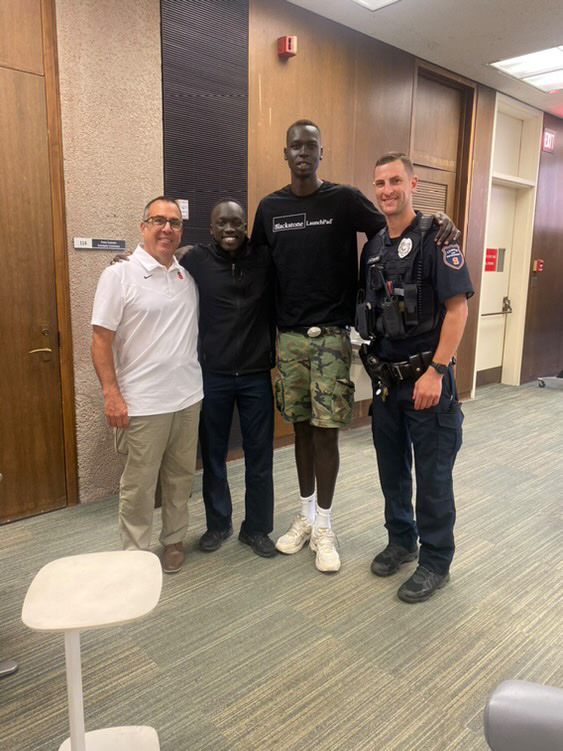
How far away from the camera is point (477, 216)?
5.58m

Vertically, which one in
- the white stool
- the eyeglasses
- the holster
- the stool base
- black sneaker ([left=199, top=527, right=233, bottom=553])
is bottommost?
black sneaker ([left=199, top=527, right=233, bottom=553])

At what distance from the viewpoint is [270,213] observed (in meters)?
2.47

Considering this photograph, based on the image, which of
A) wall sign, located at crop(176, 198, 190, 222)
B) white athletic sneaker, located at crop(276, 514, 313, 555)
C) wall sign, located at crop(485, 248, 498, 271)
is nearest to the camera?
white athletic sneaker, located at crop(276, 514, 313, 555)

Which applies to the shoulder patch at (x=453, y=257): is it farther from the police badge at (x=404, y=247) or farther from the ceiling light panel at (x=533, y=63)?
the ceiling light panel at (x=533, y=63)

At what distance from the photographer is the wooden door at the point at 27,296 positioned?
2.66 m

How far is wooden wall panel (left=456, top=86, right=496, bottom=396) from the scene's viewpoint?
542 cm

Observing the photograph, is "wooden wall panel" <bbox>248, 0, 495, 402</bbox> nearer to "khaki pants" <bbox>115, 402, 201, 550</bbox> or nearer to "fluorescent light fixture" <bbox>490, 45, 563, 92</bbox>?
"fluorescent light fixture" <bbox>490, 45, 563, 92</bbox>

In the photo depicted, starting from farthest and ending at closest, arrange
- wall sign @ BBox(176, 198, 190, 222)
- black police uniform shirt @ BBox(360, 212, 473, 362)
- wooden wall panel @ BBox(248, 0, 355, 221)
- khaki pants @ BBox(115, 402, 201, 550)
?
wooden wall panel @ BBox(248, 0, 355, 221), wall sign @ BBox(176, 198, 190, 222), khaki pants @ BBox(115, 402, 201, 550), black police uniform shirt @ BBox(360, 212, 473, 362)

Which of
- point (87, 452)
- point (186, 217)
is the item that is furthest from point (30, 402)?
point (186, 217)

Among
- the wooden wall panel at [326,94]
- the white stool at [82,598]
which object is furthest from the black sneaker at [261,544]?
the wooden wall panel at [326,94]

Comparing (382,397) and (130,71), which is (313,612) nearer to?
(382,397)

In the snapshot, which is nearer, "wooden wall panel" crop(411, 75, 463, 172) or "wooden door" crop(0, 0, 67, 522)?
"wooden door" crop(0, 0, 67, 522)

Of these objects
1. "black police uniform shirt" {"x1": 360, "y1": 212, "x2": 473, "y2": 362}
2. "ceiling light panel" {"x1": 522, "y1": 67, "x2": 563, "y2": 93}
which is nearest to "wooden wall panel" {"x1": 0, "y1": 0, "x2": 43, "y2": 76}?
"black police uniform shirt" {"x1": 360, "y1": 212, "x2": 473, "y2": 362}

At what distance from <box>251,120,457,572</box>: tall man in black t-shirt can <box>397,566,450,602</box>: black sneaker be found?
0.33 metres
